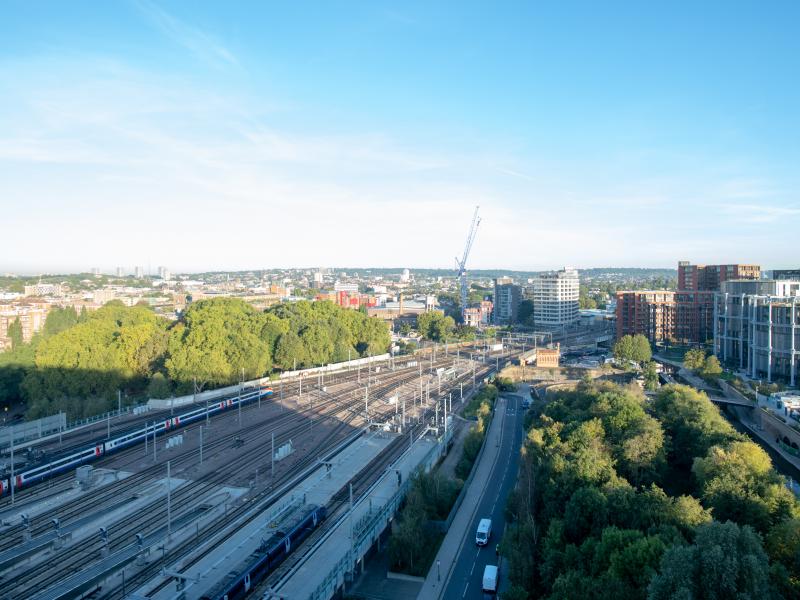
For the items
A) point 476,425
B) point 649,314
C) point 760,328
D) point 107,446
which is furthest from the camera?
→ point 649,314

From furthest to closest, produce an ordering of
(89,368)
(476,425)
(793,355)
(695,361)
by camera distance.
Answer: (695,361), (793,355), (89,368), (476,425)

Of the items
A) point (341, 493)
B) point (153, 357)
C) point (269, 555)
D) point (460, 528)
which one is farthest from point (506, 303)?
point (269, 555)

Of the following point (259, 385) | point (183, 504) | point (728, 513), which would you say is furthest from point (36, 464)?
point (728, 513)

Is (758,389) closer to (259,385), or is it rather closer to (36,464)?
(259,385)

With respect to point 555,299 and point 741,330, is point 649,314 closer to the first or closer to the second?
point 741,330

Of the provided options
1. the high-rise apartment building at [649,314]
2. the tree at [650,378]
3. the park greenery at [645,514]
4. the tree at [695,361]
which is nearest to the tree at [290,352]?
the park greenery at [645,514]

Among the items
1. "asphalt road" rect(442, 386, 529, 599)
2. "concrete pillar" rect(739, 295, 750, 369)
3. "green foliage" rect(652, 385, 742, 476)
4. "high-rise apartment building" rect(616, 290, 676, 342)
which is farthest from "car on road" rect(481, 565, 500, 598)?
"high-rise apartment building" rect(616, 290, 676, 342)
